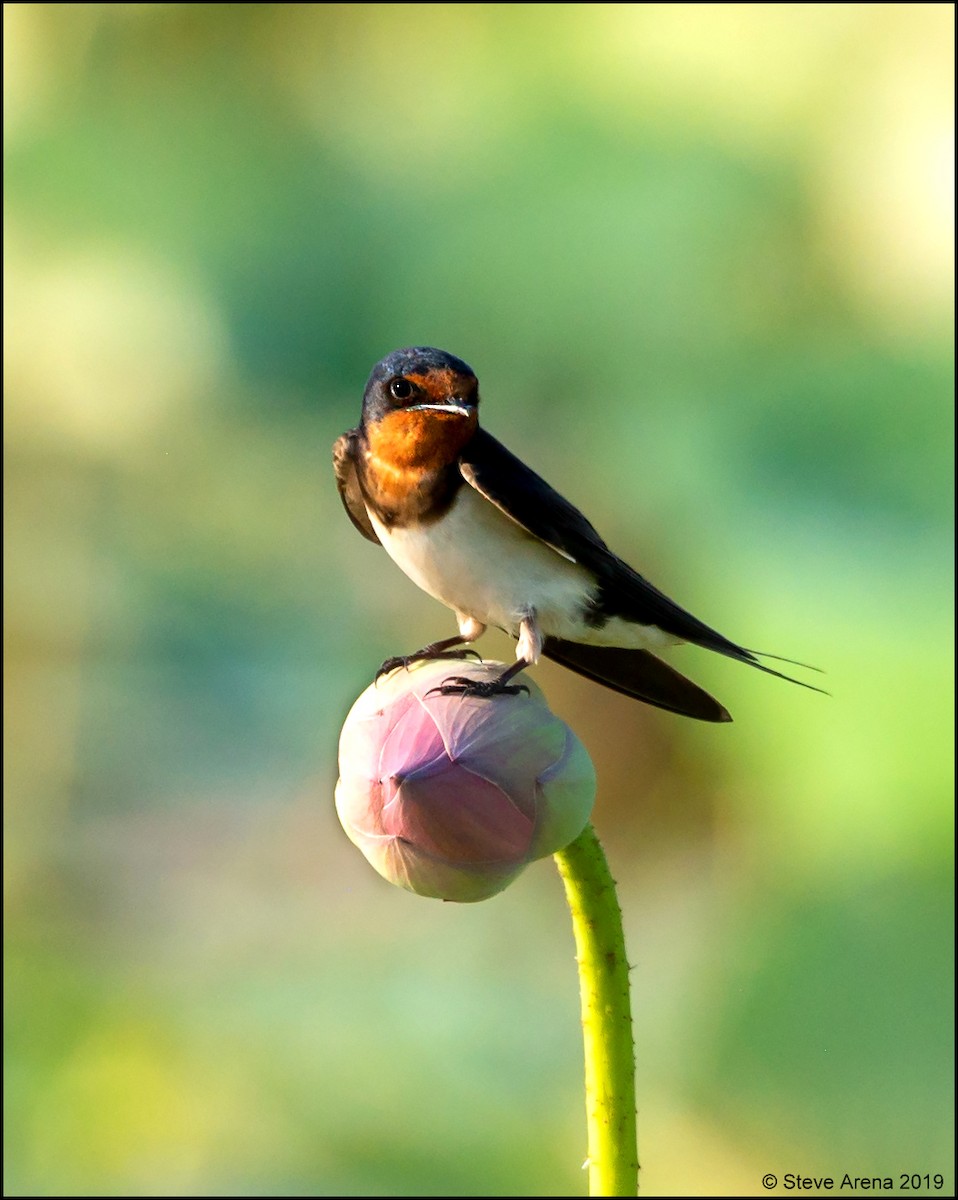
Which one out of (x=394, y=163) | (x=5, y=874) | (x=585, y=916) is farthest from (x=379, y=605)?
(x=585, y=916)

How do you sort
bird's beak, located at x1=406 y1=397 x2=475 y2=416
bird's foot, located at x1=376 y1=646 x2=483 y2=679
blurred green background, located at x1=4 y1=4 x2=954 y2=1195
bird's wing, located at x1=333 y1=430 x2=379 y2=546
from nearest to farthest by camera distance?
1. bird's foot, located at x1=376 y1=646 x2=483 y2=679
2. bird's beak, located at x1=406 y1=397 x2=475 y2=416
3. bird's wing, located at x1=333 y1=430 x2=379 y2=546
4. blurred green background, located at x1=4 y1=4 x2=954 y2=1195

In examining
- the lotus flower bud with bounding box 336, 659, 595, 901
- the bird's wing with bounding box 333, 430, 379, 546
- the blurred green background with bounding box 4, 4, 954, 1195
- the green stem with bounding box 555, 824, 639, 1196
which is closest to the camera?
the green stem with bounding box 555, 824, 639, 1196

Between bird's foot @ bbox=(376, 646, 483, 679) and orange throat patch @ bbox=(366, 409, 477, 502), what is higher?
orange throat patch @ bbox=(366, 409, 477, 502)

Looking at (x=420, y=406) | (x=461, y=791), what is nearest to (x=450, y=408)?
(x=420, y=406)

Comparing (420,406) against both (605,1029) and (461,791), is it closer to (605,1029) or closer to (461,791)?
(461,791)

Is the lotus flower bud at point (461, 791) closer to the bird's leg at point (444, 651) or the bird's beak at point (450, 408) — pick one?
the bird's leg at point (444, 651)

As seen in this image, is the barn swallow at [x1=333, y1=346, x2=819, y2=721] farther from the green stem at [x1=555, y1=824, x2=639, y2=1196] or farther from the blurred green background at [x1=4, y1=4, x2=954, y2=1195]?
the blurred green background at [x1=4, y1=4, x2=954, y2=1195]

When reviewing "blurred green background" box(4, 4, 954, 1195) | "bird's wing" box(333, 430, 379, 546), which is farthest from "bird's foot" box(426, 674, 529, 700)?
"blurred green background" box(4, 4, 954, 1195)
